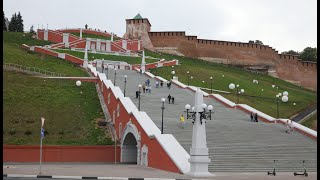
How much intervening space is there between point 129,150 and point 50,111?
7319 millimetres

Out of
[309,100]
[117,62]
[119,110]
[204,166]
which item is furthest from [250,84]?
[204,166]

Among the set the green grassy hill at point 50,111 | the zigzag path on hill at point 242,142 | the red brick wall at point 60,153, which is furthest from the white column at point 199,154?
the green grassy hill at point 50,111

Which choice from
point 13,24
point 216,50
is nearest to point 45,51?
point 216,50

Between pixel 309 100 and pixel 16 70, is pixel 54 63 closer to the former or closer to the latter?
pixel 16 70

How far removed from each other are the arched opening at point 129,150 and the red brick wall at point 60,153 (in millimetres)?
370

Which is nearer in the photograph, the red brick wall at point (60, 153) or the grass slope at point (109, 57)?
the red brick wall at point (60, 153)

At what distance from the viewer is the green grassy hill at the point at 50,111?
29.9 meters

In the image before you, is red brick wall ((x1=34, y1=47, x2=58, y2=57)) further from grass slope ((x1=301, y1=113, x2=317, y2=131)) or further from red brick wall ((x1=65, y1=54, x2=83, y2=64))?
grass slope ((x1=301, y1=113, x2=317, y2=131))

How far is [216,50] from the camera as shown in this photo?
78750 mm

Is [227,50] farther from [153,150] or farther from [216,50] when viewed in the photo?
[153,150]

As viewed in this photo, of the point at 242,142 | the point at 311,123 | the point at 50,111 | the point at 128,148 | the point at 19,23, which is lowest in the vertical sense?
the point at 128,148

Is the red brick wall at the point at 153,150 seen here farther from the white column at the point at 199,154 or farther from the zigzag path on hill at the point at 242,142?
the zigzag path on hill at the point at 242,142

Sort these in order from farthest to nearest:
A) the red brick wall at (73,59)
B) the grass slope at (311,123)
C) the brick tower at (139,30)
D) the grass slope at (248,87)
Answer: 1. the brick tower at (139,30)
2. the red brick wall at (73,59)
3. the grass slope at (248,87)
4. the grass slope at (311,123)

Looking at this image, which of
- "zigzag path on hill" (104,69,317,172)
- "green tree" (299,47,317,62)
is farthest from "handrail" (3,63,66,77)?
"green tree" (299,47,317,62)
